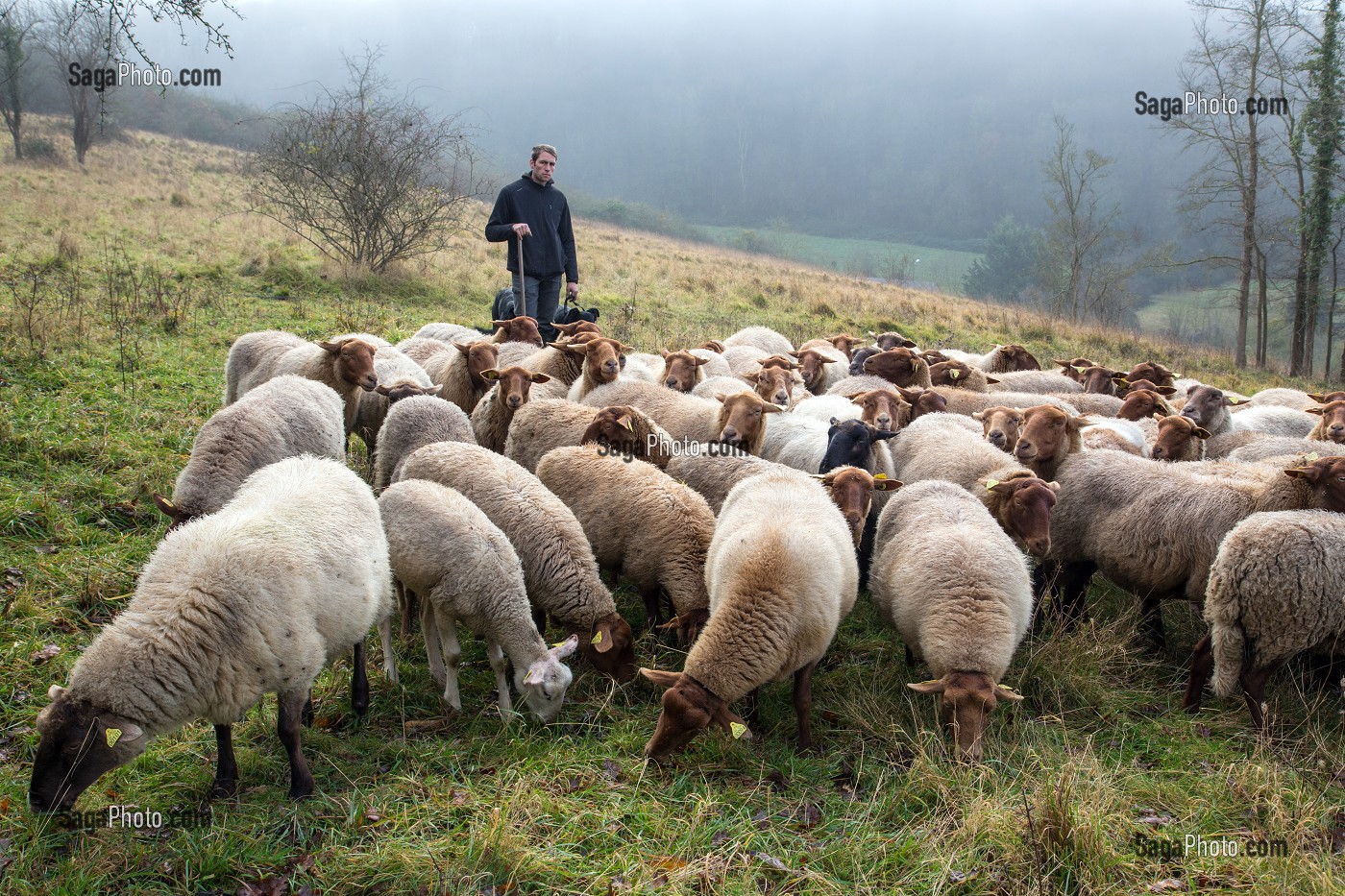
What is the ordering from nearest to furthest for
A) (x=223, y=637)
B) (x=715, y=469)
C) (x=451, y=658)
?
(x=223, y=637), (x=451, y=658), (x=715, y=469)

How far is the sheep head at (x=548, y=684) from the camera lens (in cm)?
443

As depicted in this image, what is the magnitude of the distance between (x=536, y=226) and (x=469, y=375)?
2764 millimetres

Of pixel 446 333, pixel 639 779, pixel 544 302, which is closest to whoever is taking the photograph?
pixel 639 779

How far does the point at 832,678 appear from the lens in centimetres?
503

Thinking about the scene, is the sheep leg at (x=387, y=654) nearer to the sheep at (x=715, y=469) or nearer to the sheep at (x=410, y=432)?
the sheep at (x=410, y=432)

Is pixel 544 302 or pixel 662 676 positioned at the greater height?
pixel 544 302

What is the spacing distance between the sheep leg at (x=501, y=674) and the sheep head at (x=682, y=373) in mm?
4634

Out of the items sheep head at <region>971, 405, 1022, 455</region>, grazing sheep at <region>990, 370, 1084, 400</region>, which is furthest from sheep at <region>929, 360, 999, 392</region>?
sheep head at <region>971, 405, 1022, 455</region>

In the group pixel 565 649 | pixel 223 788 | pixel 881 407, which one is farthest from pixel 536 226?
pixel 223 788

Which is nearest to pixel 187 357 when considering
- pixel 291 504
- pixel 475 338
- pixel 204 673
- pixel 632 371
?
pixel 475 338

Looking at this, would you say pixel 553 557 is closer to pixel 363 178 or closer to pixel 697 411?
pixel 697 411

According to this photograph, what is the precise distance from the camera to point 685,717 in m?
4.04

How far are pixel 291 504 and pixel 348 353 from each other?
370cm

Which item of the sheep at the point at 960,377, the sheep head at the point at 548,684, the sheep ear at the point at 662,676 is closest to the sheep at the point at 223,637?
the sheep head at the point at 548,684
